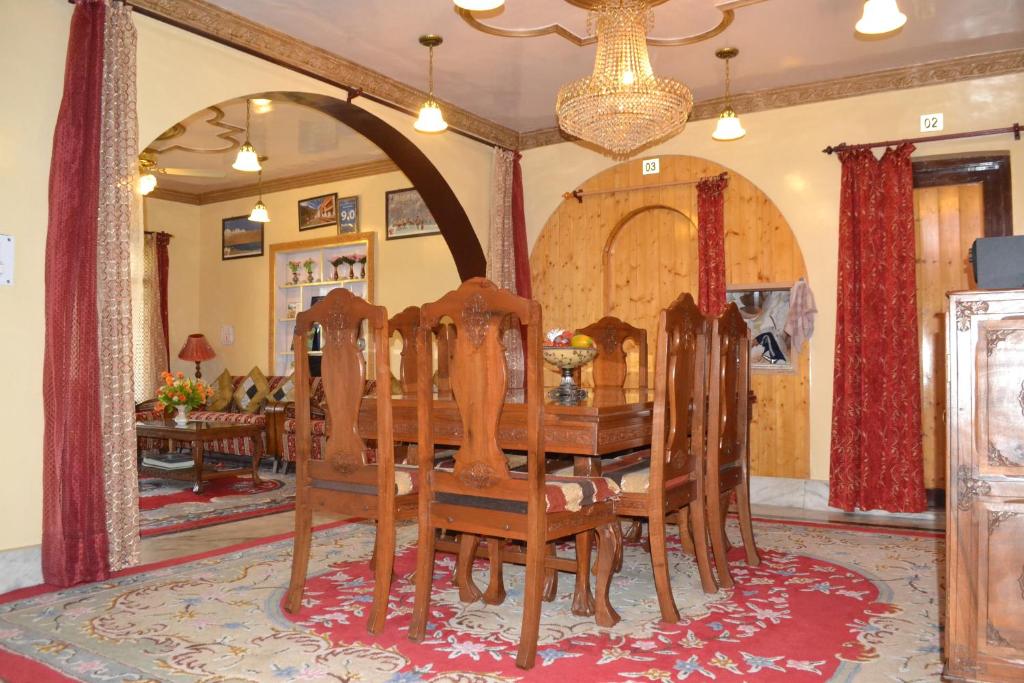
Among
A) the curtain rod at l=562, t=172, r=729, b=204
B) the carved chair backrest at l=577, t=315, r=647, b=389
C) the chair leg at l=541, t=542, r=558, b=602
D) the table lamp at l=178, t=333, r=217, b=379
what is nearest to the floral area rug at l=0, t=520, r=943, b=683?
the chair leg at l=541, t=542, r=558, b=602

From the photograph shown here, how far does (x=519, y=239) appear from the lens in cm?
699

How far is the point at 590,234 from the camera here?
688 centimetres

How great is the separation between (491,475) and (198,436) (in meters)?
4.10

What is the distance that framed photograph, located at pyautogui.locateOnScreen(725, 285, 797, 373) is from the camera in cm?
594

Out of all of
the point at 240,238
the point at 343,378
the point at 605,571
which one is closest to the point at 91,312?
the point at 343,378

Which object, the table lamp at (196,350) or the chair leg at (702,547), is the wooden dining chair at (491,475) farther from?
the table lamp at (196,350)

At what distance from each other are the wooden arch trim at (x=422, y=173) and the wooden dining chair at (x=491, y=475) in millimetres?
3143

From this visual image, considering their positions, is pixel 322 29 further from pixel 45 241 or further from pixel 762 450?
pixel 762 450

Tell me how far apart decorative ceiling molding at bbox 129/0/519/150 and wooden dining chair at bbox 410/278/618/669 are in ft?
9.00

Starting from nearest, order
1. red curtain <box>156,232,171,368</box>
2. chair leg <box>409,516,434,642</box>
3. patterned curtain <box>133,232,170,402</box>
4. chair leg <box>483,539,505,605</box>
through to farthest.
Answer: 1. chair leg <box>409,516,434,642</box>
2. chair leg <box>483,539,505,605</box>
3. patterned curtain <box>133,232,170,402</box>
4. red curtain <box>156,232,171,368</box>

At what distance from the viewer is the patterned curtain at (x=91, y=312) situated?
11.9 ft

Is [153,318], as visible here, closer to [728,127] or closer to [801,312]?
[728,127]

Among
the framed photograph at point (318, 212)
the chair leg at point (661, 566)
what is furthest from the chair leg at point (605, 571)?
the framed photograph at point (318, 212)

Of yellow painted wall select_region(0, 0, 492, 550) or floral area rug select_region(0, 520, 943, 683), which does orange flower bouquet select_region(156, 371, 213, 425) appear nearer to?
yellow painted wall select_region(0, 0, 492, 550)
